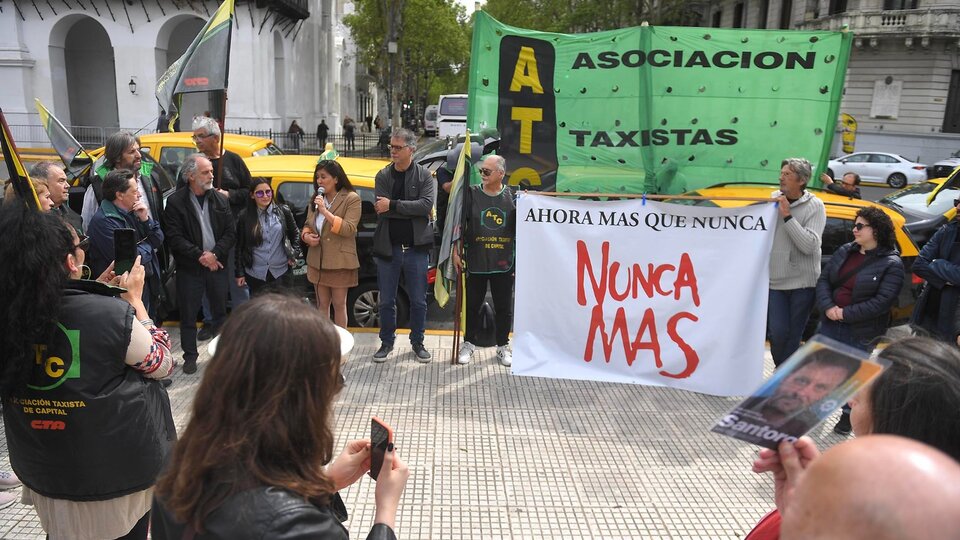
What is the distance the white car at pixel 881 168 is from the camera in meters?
25.5

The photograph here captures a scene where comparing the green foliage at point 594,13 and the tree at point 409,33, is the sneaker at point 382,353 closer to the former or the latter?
the tree at point 409,33

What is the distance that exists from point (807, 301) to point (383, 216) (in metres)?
3.46

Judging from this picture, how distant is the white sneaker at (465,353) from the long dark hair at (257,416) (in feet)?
14.4

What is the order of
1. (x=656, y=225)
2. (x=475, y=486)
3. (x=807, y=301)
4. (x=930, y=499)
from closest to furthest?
(x=930, y=499) → (x=475, y=486) → (x=656, y=225) → (x=807, y=301)

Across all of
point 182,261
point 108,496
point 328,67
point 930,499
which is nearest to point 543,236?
point 182,261

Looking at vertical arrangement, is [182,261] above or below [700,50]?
below

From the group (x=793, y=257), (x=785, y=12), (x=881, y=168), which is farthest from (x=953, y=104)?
(x=793, y=257)

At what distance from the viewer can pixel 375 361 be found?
5.94 metres

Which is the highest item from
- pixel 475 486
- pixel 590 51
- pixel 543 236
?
pixel 590 51

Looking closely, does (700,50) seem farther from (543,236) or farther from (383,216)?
(383,216)

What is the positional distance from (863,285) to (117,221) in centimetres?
530

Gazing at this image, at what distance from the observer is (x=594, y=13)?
38344 millimetres

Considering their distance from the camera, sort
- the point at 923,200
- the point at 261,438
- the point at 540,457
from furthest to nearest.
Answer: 1. the point at 923,200
2. the point at 540,457
3. the point at 261,438

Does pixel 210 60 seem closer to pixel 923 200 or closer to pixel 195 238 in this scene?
pixel 195 238
